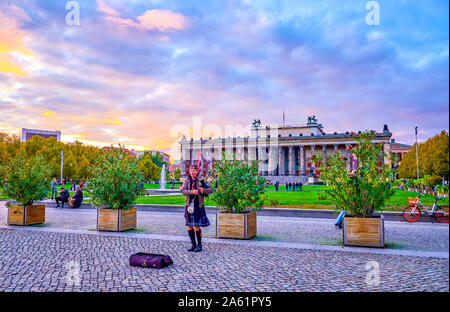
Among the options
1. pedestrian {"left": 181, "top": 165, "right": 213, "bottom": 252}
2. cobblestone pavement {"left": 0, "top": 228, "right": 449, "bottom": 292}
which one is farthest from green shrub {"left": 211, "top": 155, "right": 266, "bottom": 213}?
pedestrian {"left": 181, "top": 165, "right": 213, "bottom": 252}

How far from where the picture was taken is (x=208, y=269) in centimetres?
708

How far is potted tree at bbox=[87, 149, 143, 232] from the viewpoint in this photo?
40.5 ft

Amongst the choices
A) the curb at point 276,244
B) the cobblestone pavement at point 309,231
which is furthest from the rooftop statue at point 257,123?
the curb at point 276,244

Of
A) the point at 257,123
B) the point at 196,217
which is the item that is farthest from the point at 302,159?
the point at 196,217

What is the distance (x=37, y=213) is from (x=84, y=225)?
7.06ft

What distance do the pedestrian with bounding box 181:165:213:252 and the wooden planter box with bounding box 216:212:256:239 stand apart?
1.74 metres

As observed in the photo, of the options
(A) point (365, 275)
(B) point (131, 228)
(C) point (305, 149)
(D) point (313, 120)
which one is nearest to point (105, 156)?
(B) point (131, 228)

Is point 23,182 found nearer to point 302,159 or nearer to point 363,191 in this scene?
point 363,191

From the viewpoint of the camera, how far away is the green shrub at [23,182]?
45.8 feet

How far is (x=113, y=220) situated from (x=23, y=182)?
188 inches

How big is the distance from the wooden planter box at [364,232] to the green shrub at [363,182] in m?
0.44

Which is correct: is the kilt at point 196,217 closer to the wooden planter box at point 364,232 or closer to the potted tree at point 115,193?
the wooden planter box at point 364,232

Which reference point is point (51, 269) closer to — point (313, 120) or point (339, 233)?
point (339, 233)

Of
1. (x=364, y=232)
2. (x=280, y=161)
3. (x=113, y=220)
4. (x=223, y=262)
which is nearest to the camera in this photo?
(x=223, y=262)
